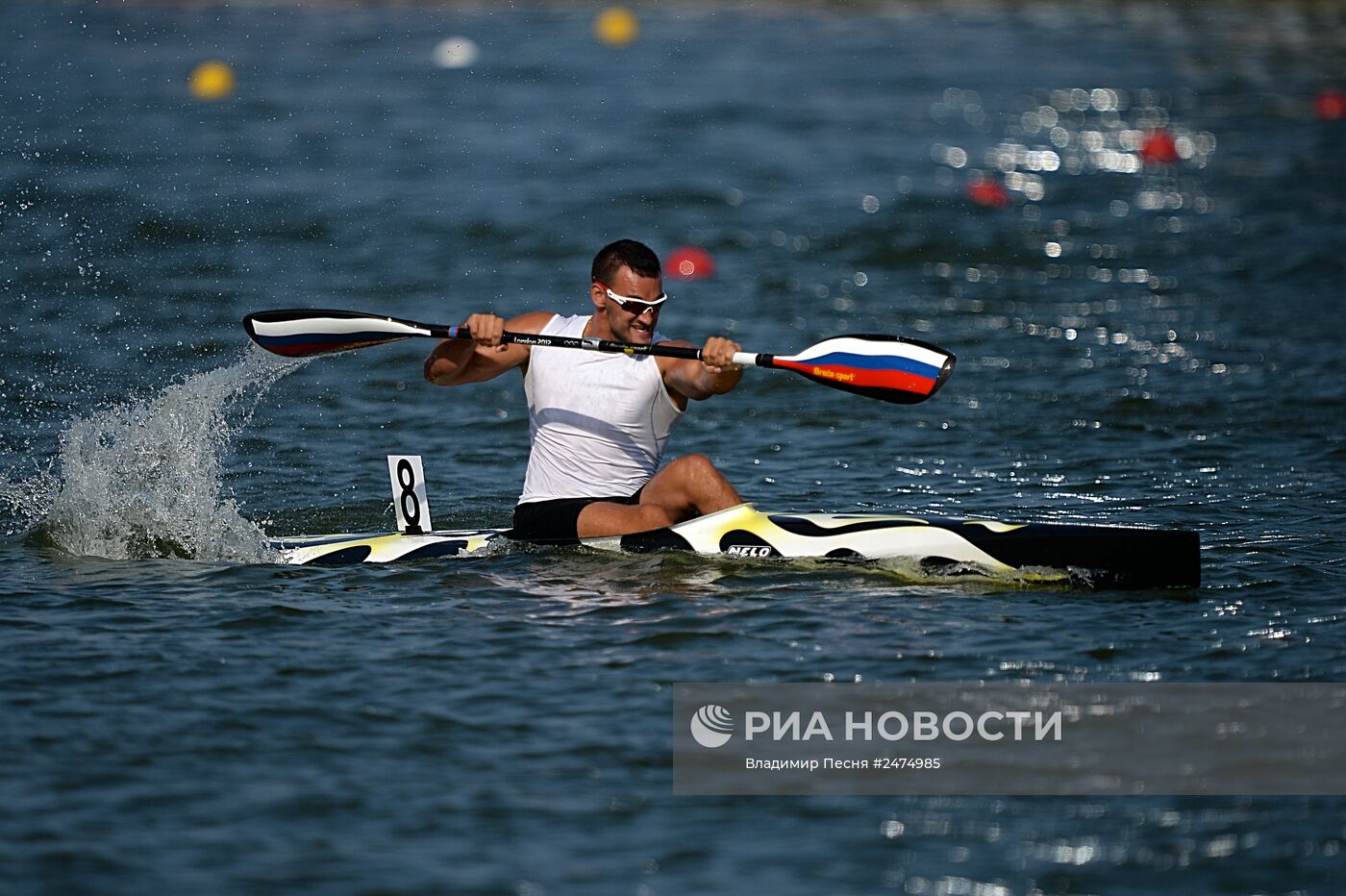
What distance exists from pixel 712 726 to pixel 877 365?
8.15 ft

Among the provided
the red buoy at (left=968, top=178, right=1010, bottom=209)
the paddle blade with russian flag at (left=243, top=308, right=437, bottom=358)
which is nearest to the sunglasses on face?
the paddle blade with russian flag at (left=243, top=308, right=437, bottom=358)

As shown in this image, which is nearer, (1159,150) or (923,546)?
(923,546)

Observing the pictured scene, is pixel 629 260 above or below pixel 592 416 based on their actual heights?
above

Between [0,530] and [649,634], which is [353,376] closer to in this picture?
[0,530]

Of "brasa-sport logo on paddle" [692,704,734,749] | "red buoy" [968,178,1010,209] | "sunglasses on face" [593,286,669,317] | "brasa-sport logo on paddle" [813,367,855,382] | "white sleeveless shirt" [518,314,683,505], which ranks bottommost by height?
"brasa-sport logo on paddle" [692,704,734,749]

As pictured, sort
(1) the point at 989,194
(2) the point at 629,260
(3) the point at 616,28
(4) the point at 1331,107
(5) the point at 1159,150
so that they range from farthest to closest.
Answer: (3) the point at 616,28
(4) the point at 1331,107
(5) the point at 1159,150
(1) the point at 989,194
(2) the point at 629,260

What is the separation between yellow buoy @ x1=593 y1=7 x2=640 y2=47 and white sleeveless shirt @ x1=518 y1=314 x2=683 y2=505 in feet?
73.1

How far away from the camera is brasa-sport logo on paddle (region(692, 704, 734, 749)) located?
18.5 ft

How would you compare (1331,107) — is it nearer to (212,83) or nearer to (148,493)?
(212,83)

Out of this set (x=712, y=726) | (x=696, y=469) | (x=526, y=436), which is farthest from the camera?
(x=526, y=436)

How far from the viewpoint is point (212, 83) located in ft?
78.0

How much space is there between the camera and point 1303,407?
11.3 meters

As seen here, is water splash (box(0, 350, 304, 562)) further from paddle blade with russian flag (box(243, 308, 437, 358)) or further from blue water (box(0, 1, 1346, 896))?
paddle blade with russian flag (box(243, 308, 437, 358))

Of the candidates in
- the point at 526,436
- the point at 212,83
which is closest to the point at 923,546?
the point at 526,436
